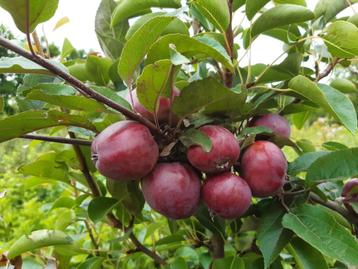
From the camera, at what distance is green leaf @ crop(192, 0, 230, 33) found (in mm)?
722

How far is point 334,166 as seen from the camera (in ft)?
2.53

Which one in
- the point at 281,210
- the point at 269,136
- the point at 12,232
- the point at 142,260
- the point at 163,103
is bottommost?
the point at 12,232

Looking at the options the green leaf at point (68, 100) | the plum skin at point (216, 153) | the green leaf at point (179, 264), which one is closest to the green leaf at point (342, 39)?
the plum skin at point (216, 153)

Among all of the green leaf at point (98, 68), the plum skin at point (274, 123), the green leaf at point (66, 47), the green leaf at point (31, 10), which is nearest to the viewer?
the green leaf at point (31, 10)

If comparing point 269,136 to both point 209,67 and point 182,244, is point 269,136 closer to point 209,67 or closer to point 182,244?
point 209,67

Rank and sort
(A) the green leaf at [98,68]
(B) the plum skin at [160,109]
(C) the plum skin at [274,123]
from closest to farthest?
(B) the plum skin at [160,109], (C) the plum skin at [274,123], (A) the green leaf at [98,68]

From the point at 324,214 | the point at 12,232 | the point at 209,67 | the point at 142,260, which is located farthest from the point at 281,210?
the point at 12,232

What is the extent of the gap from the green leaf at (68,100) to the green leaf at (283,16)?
0.31 m

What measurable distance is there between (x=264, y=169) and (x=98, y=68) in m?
0.40

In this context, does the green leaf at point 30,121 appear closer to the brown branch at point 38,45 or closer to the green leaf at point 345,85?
the brown branch at point 38,45

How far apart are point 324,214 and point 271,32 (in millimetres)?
389

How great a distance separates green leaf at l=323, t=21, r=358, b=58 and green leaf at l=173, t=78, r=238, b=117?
0.67ft

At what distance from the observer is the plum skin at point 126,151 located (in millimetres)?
625

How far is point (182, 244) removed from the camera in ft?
3.60
